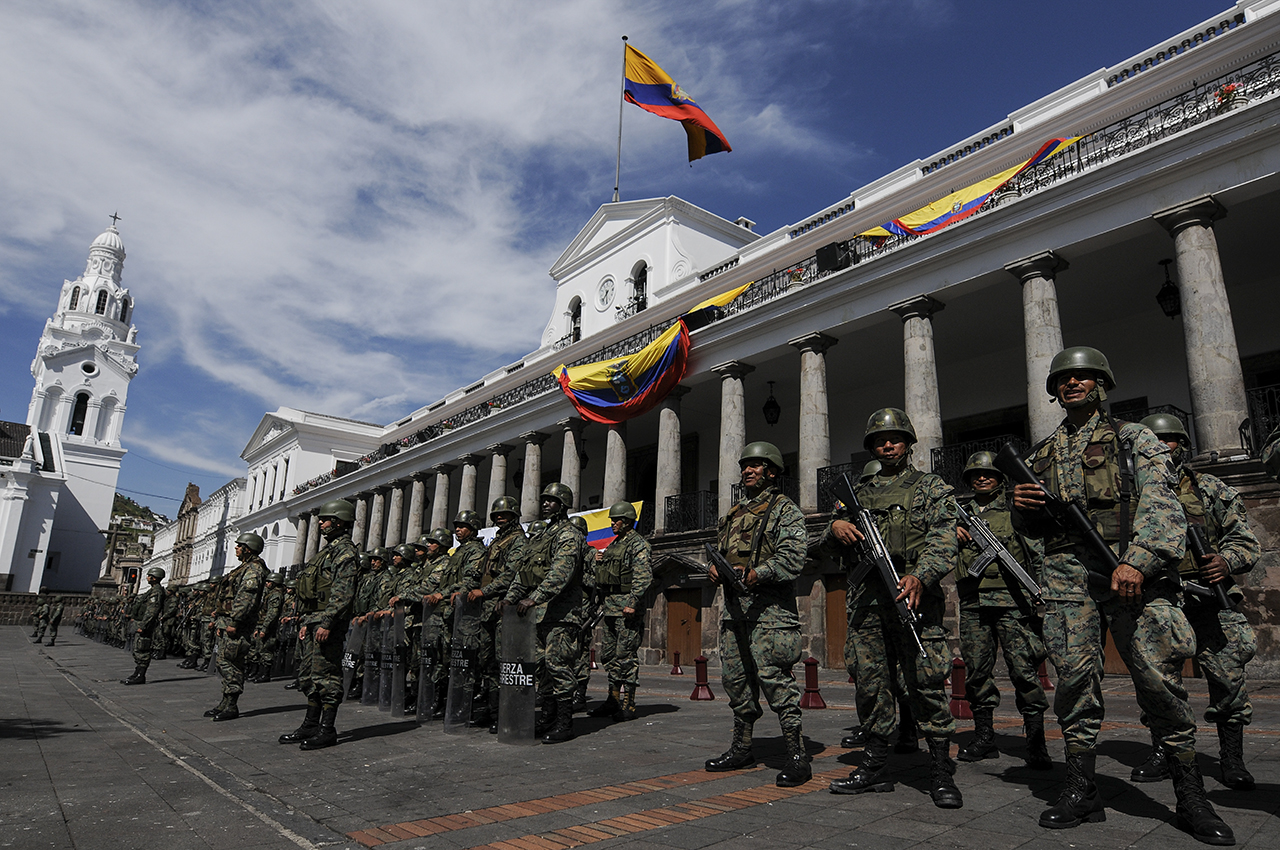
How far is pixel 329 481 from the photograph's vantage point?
46.8m

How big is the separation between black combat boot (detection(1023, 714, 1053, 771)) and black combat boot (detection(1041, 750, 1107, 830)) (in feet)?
4.30

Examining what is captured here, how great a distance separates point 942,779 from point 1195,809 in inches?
47.2

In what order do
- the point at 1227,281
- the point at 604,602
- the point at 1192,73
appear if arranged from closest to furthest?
the point at 604,602, the point at 1192,73, the point at 1227,281

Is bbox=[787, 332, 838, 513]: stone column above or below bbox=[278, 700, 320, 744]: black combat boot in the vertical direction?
above

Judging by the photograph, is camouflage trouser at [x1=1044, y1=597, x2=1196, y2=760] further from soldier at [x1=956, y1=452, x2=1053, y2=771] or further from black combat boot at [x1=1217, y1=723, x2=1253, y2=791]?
soldier at [x1=956, y1=452, x2=1053, y2=771]

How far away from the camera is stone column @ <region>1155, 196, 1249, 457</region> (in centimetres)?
1160

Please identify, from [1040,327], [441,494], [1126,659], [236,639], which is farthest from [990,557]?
[441,494]

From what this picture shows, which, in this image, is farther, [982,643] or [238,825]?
[982,643]

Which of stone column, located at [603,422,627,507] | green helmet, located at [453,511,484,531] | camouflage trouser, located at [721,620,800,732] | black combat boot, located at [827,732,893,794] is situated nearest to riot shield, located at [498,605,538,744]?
green helmet, located at [453,511,484,531]

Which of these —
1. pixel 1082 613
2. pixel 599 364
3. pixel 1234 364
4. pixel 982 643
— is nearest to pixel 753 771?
A: pixel 982 643

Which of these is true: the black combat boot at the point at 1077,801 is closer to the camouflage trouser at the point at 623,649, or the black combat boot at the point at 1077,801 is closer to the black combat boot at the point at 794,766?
the black combat boot at the point at 794,766

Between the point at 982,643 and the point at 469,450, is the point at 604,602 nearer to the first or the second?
the point at 982,643

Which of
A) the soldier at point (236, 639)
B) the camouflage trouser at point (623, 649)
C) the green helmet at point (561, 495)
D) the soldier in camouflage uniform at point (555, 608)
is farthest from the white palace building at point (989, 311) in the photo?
the soldier at point (236, 639)

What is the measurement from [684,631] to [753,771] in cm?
1514
